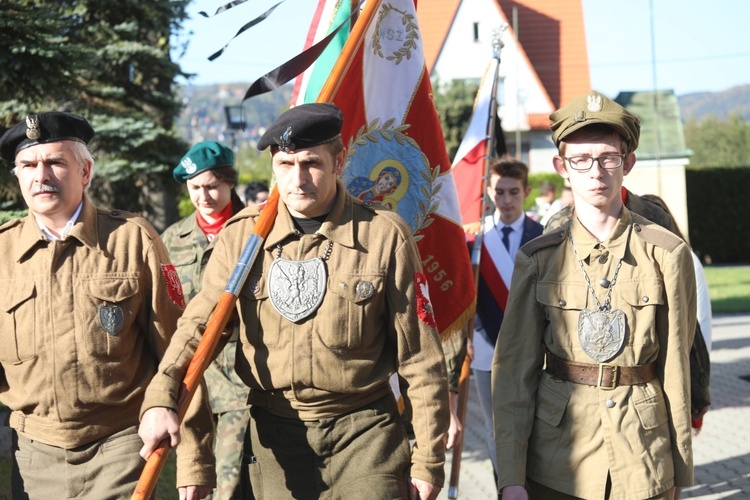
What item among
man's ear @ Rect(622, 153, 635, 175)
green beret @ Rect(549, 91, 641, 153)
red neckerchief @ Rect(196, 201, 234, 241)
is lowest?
red neckerchief @ Rect(196, 201, 234, 241)

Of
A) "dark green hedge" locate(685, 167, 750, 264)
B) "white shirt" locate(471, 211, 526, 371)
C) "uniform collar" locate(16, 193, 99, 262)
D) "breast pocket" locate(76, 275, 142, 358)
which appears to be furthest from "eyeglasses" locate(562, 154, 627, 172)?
"dark green hedge" locate(685, 167, 750, 264)

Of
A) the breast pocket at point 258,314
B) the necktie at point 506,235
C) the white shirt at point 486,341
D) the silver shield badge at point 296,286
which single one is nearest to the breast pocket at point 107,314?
the breast pocket at point 258,314

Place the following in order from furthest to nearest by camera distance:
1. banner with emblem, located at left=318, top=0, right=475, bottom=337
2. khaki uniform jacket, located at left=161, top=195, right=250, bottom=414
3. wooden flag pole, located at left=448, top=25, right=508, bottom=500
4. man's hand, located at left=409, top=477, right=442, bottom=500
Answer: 1. wooden flag pole, located at left=448, top=25, right=508, bottom=500
2. khaki uniform jacket, located at left=161, top=195, right=250, bottom=414
3. banner with emblem, located at left=318, top=0, right=475, bottom=337
4. man's hand, located at left=409, top=477, right=442, bottom=500

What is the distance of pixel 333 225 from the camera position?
11.9ft

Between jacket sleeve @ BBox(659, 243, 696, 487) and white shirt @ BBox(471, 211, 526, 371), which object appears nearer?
jacket sleeve @ BBox(659, 243, 696, 487)

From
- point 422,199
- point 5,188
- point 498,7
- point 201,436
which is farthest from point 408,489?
point 498,7

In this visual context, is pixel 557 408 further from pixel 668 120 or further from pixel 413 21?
pixel 668 120

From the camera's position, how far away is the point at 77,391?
388cm

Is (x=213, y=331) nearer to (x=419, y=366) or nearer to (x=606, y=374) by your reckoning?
(x=419, y=366)

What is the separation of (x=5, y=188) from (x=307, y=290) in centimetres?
484

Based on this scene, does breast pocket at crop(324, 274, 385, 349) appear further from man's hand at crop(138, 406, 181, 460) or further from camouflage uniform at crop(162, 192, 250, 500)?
camouflage uniform at crop(162, 192, 250, 500)

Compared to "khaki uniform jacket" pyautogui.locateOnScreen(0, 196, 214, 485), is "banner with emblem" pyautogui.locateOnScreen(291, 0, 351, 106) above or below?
above

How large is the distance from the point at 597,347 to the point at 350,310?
2.93 feet

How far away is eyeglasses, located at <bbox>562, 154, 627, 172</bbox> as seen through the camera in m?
3.67
